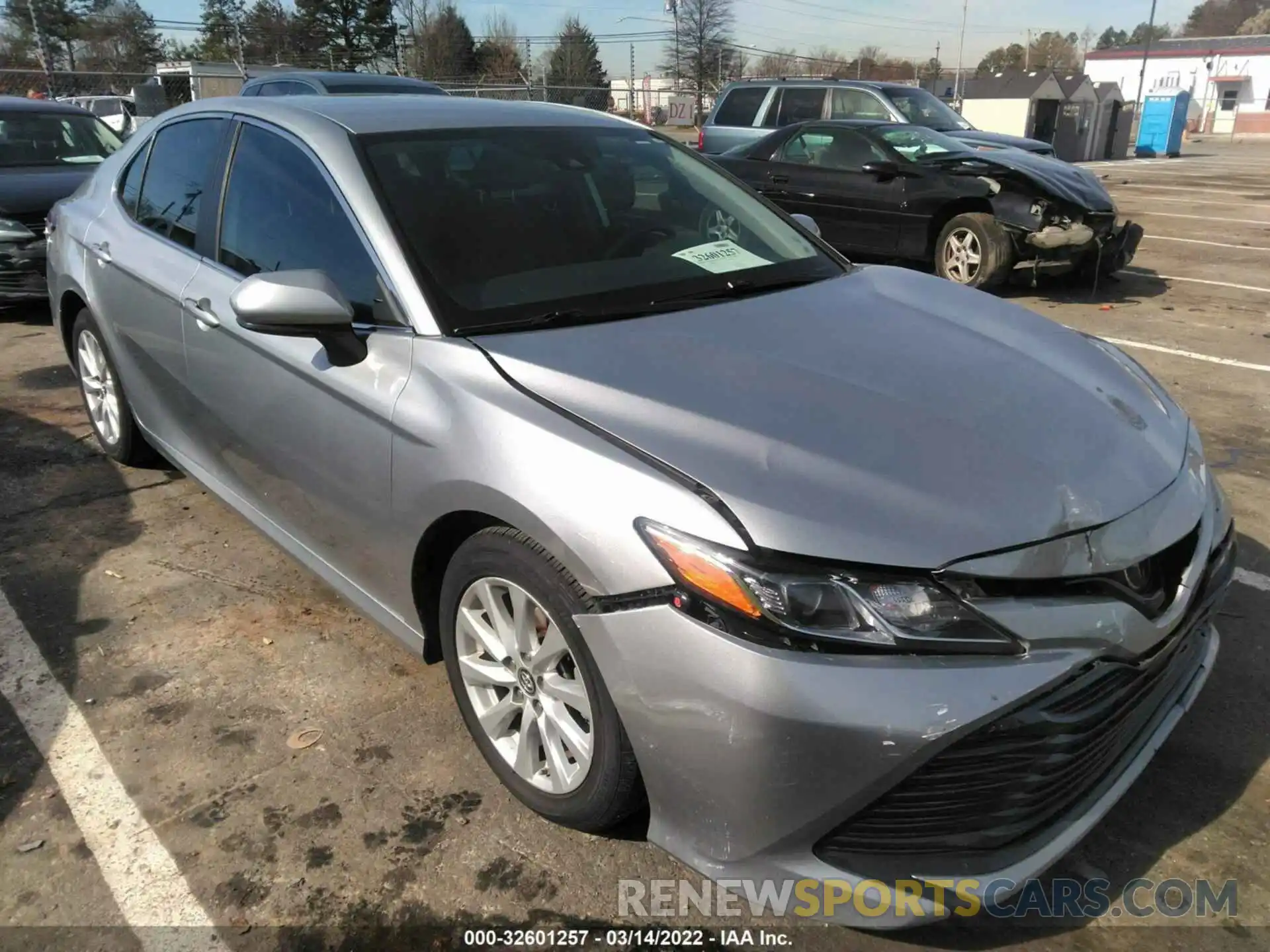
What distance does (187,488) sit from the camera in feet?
14.7

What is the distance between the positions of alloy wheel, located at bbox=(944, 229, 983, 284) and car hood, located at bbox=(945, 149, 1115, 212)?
541mm

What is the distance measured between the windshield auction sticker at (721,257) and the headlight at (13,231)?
6.28 metres

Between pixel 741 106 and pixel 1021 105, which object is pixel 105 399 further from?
pixel 1021 105

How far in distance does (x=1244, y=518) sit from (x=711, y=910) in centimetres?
303

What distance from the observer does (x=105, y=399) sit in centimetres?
448

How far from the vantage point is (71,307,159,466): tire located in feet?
13.9

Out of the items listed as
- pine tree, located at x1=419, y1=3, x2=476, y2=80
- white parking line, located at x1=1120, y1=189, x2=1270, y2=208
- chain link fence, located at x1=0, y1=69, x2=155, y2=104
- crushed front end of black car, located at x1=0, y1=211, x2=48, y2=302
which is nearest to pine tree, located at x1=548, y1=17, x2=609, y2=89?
pine tree, located at x1=419, y1=3, x2=476, y2=80

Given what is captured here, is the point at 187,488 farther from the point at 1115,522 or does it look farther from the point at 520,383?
the point at 1115,522

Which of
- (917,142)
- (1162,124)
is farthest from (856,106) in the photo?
(1162,124)

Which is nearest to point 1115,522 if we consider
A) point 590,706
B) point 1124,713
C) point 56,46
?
point 1124,713

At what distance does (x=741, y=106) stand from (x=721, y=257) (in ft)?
33.9

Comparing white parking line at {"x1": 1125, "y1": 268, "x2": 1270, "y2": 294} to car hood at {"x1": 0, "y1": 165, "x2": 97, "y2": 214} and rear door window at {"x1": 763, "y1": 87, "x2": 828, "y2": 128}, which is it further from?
car hood at {"x1": 0, "y1": 165, "x2": 97, "y2": 214}

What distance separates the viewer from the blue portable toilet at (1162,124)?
108 feet

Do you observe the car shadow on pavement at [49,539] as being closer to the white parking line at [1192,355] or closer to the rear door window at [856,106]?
the white parking line at [1192,355]
